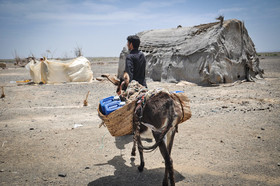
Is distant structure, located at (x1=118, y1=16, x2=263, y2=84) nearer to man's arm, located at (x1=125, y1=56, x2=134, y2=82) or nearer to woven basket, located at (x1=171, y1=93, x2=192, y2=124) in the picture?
man's arm, located at (x1=125, y1=56, x2=134, y2=82)

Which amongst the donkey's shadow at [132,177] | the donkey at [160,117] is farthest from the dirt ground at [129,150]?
the donkey at [160,117]

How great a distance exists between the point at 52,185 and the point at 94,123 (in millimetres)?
2698

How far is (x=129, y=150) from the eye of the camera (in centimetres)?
408

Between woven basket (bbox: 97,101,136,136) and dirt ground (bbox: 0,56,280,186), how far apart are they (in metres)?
0.79

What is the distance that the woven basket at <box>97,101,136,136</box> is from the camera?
2.76m

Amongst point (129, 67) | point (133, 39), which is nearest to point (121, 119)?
point (129, 67)

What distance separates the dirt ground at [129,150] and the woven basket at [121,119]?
2.61ft

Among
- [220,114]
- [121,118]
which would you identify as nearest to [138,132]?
[121,118]

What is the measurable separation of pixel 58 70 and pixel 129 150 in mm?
10311

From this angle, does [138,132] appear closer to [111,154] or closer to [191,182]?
[191,182]

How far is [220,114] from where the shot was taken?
235 inches

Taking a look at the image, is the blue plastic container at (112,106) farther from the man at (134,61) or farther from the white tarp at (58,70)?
the white tarp at (58,70)

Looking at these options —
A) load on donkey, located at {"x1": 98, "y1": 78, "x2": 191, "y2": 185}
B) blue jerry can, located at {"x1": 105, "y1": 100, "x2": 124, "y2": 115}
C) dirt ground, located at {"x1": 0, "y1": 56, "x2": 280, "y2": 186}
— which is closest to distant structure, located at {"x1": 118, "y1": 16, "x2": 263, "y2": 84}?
dirt ground, located at {"x1": 0, "y1": 56, "x2": 280, "y2": 186}

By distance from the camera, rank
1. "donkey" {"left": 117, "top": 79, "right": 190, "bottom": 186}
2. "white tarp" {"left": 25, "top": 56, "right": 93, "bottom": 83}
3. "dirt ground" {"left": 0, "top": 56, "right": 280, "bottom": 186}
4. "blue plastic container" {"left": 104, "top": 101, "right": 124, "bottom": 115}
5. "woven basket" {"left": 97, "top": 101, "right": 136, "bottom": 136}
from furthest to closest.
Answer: "white tarp" {"left": 25, "top": 56, "right": 93, "bottom": 83} → "blue plastic container" {"left": 104, "top": 101, "right": 124, "bottom": 115} → "dirt ground" {"left": 0, "top": 56, "right": 280, "bottom": 186} → "woven basket" {"left": 97, "top": 101, "right": 136, "bottom": 136} → "donkey" {"left": 117, "top": 79, "right": 190, "bottom": 186}
